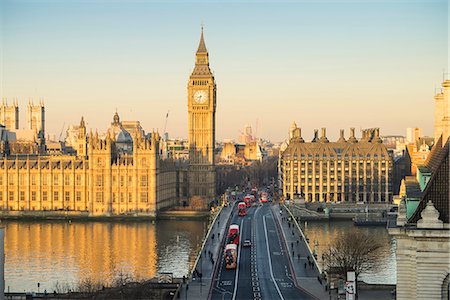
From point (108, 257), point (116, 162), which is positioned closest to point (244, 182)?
point (116, 162)

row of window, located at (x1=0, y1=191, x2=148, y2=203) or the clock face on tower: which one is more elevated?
the clock face on tower

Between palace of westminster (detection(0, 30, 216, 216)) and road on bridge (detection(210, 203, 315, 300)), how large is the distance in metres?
19.9

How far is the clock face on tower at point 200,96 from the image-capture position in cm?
7956

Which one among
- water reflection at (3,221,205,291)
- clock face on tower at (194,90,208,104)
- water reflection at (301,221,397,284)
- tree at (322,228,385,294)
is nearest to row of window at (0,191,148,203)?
water reflection at (3,221,205,291)

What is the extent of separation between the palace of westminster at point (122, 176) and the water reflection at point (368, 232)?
1433cm

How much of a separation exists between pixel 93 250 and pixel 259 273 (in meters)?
17.0

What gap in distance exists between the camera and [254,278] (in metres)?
35.5

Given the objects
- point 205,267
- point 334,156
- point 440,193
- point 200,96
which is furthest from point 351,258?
point 200,96

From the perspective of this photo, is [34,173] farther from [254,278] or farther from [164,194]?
[254,278]

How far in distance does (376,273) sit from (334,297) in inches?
385

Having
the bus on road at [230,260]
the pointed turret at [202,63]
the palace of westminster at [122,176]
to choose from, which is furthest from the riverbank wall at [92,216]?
the bus on road at [230,260]

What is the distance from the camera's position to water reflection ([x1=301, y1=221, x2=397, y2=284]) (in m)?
38.6

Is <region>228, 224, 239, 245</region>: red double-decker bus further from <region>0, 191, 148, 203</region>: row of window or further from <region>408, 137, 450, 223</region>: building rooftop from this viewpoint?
<region>408, 137, 450, 223</region>: building rooftop

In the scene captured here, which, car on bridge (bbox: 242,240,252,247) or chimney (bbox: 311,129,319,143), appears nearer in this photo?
car on bridge (bbox: 242,240,252,247)
